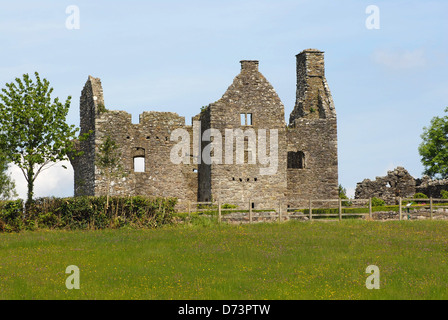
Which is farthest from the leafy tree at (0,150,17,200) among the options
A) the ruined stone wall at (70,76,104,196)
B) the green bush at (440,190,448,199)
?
the green bush at (440,190,448,199)

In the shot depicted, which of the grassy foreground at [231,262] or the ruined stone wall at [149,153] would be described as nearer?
the grassy foreground at [231,262]

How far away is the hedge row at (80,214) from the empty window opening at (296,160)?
45.9 feet

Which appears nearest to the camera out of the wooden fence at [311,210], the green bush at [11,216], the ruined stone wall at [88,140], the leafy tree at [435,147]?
the green bush at [11,216]

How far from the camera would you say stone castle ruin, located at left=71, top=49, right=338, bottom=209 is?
128 feet

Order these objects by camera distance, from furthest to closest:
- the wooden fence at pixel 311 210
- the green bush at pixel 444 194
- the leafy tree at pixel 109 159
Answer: the green bush at pixel 444 194
the leafy tree at pixel 109 159
the wooden fence at pixel 311 210

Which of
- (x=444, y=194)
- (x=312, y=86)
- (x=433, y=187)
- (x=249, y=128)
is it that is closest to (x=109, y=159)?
(x=249, y=128)

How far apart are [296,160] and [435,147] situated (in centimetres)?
2470

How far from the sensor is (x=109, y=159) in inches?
1519

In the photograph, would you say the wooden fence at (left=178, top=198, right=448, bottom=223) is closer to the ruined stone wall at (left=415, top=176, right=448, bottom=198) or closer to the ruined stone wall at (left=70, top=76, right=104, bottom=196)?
the ruined stone wall at (left=70, top=76, right=104, bottom=196)

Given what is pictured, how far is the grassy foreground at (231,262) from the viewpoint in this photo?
54.5 feet

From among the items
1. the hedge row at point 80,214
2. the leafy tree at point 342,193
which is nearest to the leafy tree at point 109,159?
the hedge row at point 80,214

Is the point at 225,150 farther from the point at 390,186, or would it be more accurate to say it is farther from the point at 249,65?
the point at 390,186

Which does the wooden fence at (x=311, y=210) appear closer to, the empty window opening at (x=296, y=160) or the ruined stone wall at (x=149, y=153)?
the ruined stone wall at (x=149, y=153)
